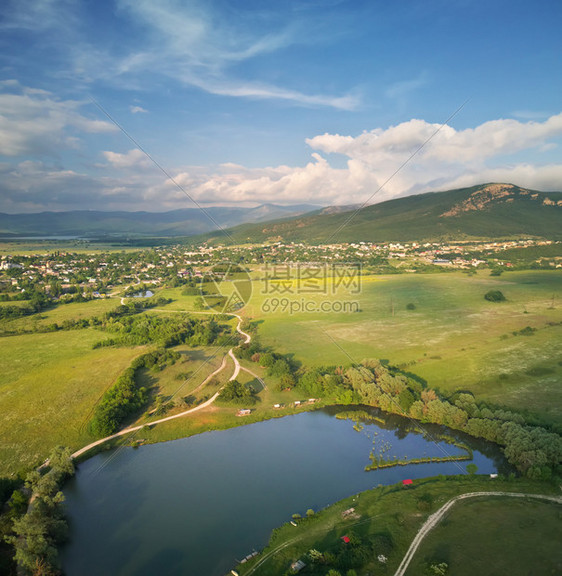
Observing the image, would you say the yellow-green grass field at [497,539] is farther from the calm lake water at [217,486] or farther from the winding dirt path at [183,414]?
the winding dirt path at [183,414]

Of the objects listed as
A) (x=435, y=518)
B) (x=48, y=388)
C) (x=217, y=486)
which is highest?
(x=48, y=388)

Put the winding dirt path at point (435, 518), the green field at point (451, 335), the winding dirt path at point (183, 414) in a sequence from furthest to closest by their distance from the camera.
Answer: the green field at point (451, 335) → the winding dirt path at point (183, 414) → the winding dirt path at point (435, 518)

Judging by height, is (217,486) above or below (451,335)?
below

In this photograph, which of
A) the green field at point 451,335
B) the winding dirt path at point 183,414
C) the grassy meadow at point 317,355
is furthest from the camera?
the green field at point 451,335

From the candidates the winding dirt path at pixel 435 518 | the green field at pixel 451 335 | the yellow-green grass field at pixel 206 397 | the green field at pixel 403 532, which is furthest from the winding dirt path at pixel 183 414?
the winding dirt path at pixel 435 518

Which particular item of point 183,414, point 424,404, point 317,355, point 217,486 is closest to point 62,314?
point 183,414

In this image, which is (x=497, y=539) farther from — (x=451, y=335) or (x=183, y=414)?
(x=451, y=335)
